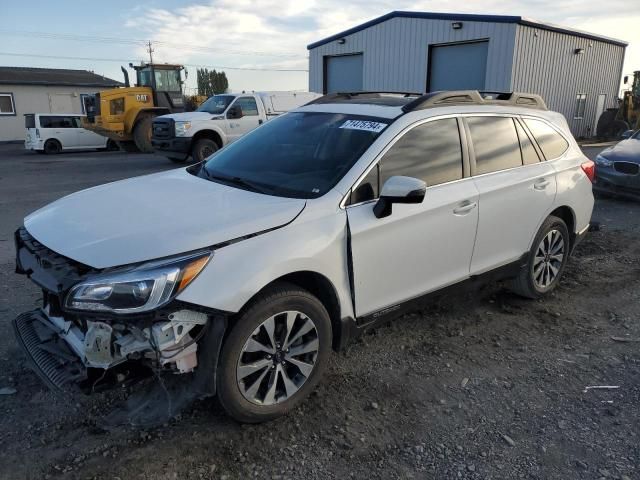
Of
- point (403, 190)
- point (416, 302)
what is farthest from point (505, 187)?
point (403, 190)

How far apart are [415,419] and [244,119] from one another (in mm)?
12464

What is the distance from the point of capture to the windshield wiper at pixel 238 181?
328 centimetres

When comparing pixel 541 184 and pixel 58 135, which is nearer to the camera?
pixel 541 184

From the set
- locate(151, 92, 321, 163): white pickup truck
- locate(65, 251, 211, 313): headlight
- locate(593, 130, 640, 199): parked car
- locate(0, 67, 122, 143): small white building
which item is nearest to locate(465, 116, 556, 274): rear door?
locate(65, 251, 211, 313): headlight

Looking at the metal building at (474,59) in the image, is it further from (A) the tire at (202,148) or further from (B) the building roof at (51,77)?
(B) the building roof at (51,77)

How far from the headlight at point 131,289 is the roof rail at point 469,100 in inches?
79.7

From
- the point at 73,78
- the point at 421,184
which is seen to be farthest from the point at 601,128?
the point at 73,78

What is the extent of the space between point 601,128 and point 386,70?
11.5 metres

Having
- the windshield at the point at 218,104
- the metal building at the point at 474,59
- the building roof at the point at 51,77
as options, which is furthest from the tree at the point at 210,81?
the windshield at the point at 218,104

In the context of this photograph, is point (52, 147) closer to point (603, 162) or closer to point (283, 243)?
point (603, 162)

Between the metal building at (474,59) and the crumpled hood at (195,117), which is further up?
the metal building at (474,59)

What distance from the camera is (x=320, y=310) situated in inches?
115

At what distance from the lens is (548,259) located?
15.3ft

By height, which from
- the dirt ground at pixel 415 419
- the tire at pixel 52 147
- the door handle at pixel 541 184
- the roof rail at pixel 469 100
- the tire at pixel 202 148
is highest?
the roof rail at pixel 469 100
